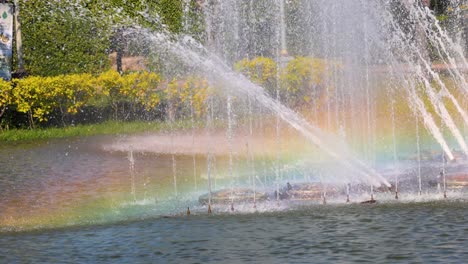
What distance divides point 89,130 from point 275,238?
545 inches

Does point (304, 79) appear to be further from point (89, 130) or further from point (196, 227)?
point (196, 227)

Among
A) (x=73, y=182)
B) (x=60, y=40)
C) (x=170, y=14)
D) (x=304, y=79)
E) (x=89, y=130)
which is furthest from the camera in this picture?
(x=170, y=14)

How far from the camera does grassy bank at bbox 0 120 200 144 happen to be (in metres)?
22.2

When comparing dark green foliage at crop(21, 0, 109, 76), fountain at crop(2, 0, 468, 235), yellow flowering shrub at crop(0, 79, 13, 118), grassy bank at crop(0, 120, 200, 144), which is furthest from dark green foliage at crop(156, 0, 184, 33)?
yellow flowering shrub at crop(0, 79, 13, 118)

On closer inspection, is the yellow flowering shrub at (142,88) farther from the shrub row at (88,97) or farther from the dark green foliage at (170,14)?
the dark green foliage at (170,14)

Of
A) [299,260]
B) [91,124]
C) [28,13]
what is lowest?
[299,260]

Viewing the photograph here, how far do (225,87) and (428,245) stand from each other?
15094 mm

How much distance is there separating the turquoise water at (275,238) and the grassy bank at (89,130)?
11.3 m

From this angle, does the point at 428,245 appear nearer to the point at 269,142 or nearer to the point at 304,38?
the point at 269,142

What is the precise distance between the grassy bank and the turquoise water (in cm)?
1131

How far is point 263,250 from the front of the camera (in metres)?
9.52

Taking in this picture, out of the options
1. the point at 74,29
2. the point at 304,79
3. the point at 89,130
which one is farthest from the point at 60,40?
the point at 304,79

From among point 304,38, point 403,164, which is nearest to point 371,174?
point 403,164

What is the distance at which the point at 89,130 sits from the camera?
2331 centimetres
